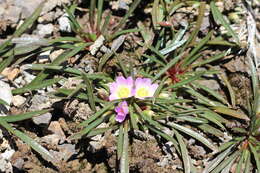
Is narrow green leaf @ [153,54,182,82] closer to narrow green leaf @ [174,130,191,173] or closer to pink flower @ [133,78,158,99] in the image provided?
pink flower @ [133,78,158,99]

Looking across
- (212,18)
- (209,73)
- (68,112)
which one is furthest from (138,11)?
(68,112)

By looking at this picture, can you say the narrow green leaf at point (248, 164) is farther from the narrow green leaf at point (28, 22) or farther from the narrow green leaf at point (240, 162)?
the narrow green leaf at point (28, 22)

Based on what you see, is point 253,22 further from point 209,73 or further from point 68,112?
point 68,112

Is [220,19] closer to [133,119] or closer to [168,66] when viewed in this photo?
[168,66]

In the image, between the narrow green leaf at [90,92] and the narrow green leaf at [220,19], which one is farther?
the narrow green leaf at [220,19]

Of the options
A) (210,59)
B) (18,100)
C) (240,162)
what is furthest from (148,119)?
(18,100)

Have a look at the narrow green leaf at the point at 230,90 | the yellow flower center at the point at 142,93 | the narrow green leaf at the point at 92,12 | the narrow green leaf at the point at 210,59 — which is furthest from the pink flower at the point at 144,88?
the narrow green leaf at the point at 92,12
